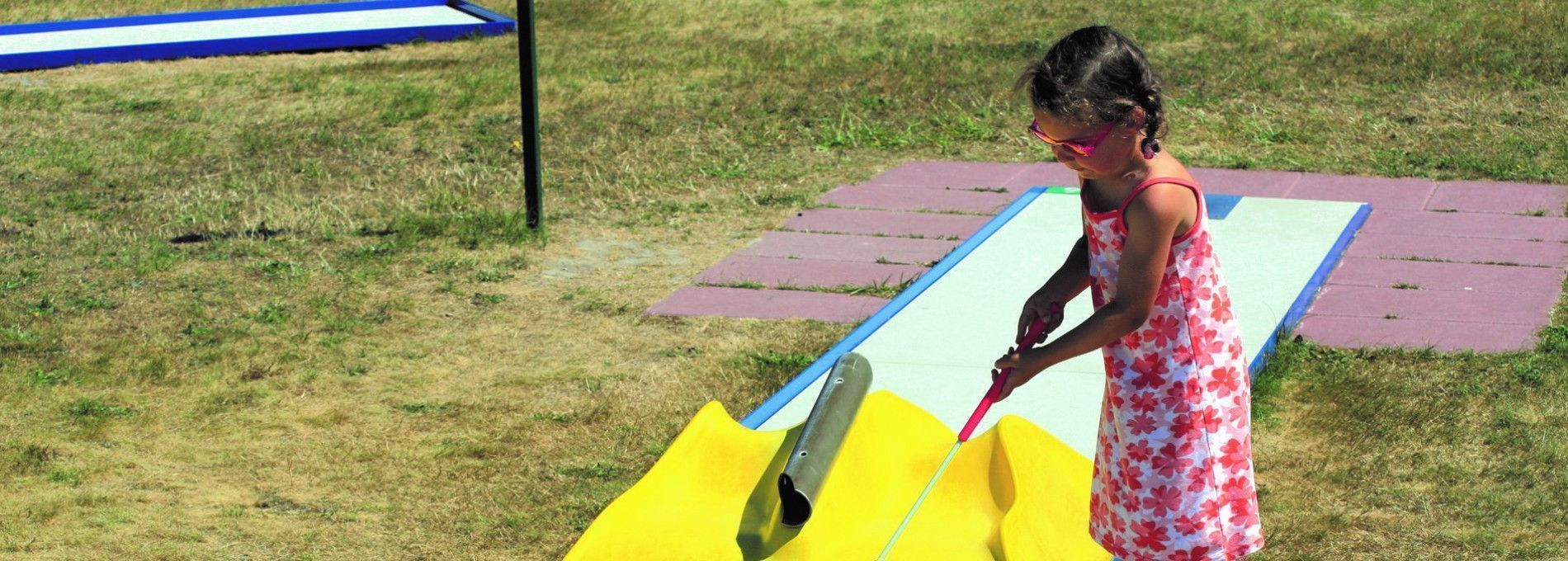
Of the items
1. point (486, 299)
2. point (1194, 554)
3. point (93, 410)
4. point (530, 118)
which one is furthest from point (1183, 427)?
point (530, 118)

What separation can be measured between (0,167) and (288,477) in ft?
14.9

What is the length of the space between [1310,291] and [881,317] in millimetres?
1488

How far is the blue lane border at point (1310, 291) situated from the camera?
15.6 ft

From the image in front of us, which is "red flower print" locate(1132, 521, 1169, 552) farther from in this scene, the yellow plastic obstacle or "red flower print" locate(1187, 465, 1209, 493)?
the yellow plastic obstacle

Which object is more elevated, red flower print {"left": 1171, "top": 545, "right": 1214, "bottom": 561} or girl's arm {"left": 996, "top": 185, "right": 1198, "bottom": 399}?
girl's arm {"left": 996, "top": 185, "right": 1198, "bottom": 399}

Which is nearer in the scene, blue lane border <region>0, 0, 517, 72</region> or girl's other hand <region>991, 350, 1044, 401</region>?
girl's other hand <region>991, 350, 1044, 401</region>

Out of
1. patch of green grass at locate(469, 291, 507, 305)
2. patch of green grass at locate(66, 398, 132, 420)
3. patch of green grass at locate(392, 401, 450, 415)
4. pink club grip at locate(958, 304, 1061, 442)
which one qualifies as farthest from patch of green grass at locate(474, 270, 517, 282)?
pink club grip at locate(958, 304, 1061, 442)

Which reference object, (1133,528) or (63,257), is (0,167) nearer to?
(63,257)

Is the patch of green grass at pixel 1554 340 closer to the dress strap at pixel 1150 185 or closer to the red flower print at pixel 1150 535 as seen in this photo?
the red flower print at pixel 1150 535

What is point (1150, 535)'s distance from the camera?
2891mm

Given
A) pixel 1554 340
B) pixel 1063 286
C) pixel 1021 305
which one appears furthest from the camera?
pixel 1021 305

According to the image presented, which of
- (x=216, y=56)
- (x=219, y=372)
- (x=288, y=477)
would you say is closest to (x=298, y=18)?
(x=216, y=56)

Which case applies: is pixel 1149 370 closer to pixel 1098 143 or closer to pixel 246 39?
pixel 1098 143

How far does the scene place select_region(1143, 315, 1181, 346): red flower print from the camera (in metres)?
2.79
